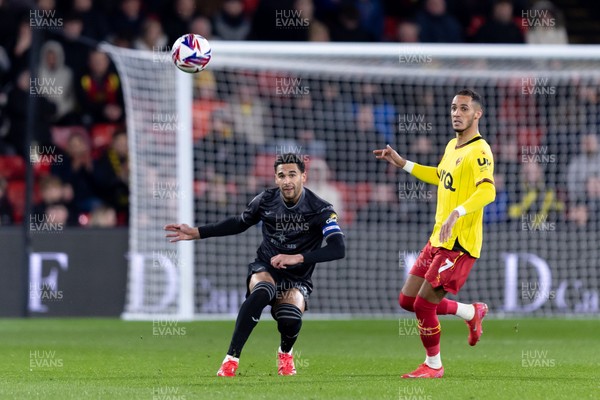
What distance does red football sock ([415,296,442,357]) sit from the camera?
28.2 feet

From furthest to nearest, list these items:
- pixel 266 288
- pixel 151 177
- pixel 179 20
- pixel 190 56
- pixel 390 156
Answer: pixel 179 20 < pixel 151 177 < pixel 190 56 < pixel 390 156 < pixel 266 288

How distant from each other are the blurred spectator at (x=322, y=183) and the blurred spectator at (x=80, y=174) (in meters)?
2.83

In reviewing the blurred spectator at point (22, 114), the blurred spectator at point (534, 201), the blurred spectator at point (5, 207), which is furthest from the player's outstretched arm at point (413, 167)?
the blurred spectator at point (5, 207)

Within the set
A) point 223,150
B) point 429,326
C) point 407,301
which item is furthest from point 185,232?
point 223,150

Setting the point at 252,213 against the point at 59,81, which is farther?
the point at 59,81

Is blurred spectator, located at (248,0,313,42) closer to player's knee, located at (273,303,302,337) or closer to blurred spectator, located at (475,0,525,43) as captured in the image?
blurred spectator, located at (475,0,525,43)

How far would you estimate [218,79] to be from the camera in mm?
16875

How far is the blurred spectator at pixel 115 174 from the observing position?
16359 millimetres

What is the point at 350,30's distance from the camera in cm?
1814

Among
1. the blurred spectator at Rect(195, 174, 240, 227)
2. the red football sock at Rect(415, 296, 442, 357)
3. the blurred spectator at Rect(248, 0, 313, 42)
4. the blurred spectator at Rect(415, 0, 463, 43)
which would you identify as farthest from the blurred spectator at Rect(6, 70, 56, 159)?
the red football sock at Rect(415, 296, 442, 357)

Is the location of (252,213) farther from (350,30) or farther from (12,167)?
(350,30)

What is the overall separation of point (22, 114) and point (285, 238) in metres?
8.93

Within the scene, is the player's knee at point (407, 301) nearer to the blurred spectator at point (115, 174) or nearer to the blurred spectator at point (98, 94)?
the blurred spectator at point (115, 174)

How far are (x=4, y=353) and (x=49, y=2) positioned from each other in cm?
829
